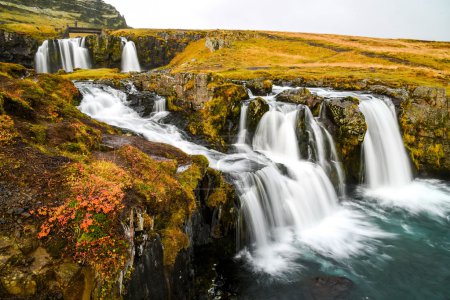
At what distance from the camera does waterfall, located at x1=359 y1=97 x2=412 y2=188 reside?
840 inches

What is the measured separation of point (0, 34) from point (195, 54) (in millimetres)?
40098

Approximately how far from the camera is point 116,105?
2412cm

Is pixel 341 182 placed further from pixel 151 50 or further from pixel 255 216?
pixel 151 50

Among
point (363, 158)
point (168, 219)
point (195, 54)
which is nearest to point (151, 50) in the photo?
point (195, 54)

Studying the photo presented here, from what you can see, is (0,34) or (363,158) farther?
(0,34)

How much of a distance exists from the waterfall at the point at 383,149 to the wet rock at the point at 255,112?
828cm

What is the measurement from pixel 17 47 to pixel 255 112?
6064cm

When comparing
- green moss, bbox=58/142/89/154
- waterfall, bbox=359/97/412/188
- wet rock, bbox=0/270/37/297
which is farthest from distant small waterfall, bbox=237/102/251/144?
wet rock, bbox=0/270/37/297

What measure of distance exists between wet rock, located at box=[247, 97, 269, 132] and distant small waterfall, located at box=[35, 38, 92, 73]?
5042cm

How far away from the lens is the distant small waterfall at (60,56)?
5503cm

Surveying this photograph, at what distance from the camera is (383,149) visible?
22.2m

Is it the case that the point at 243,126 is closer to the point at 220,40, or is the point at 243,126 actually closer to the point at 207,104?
the point at 207,104

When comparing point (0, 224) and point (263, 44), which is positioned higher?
point (263, 44)

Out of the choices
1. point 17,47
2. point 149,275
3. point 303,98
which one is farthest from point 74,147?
point 17,47
